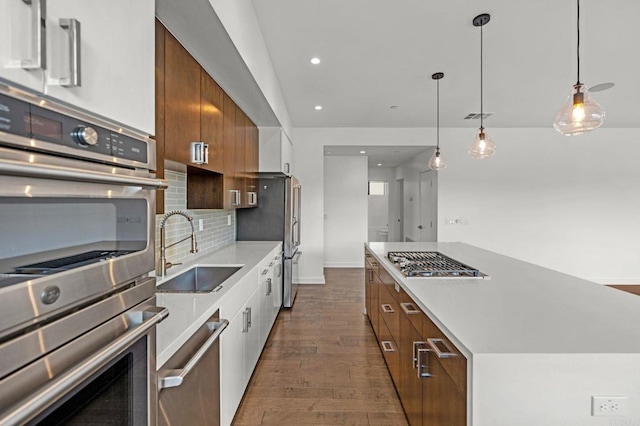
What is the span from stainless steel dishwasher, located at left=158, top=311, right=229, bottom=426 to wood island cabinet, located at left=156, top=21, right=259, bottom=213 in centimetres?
68

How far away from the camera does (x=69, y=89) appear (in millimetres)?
636

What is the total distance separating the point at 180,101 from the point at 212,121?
534 millimetres

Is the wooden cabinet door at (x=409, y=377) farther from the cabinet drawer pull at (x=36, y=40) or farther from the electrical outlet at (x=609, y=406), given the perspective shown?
the cabinet drawer pull at (x=36, y=40)

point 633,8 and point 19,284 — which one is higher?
point 633,8

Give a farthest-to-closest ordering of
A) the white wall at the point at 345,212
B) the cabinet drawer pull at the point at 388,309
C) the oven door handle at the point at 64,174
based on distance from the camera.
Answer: the white wall at the point at 345,212 < the cabinet drawer pull at the point at 388,309 < the oven door handle at the point at 64,174

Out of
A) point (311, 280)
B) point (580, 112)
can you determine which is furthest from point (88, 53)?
point (311, 280)

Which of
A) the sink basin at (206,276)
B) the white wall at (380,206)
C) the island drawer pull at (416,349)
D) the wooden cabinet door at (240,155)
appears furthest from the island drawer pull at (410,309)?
the white wall at (380,206)

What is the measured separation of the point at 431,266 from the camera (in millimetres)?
2383

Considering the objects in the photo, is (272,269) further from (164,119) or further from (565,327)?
(565,327)

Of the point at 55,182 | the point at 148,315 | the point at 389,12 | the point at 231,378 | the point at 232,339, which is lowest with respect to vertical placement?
the point at 231,378

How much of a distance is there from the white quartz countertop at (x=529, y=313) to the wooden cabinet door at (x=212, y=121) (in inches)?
62.0

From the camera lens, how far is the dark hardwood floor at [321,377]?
212 cm

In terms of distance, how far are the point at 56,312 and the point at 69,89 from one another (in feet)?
1.42

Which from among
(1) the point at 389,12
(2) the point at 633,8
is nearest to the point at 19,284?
(1) the point at 389,12
